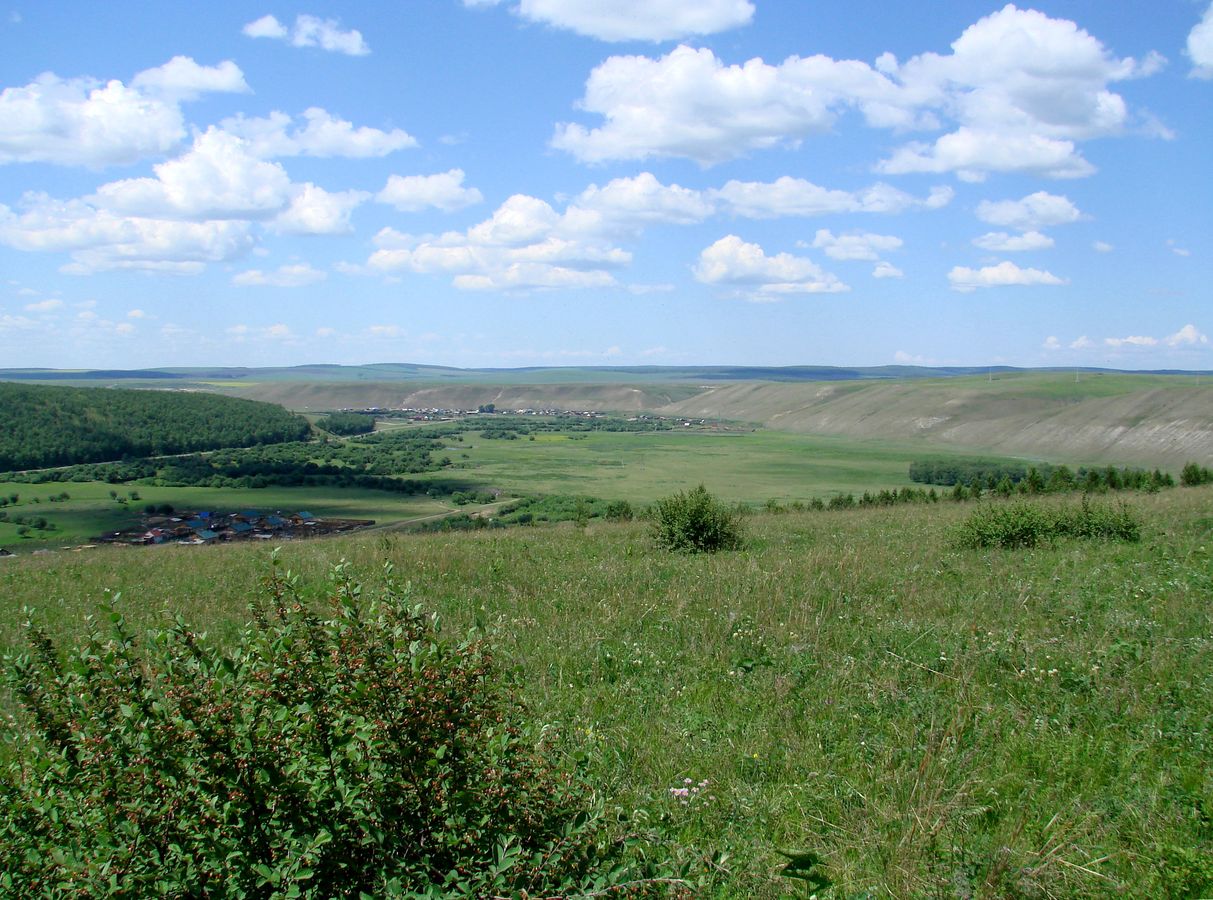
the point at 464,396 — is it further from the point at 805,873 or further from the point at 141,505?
the point at 805,873

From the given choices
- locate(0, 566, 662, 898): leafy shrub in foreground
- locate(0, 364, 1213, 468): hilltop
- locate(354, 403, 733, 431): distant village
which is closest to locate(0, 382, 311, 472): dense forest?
locate(354, 403, 733, 431): distant village

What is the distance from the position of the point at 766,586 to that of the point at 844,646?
210 centimetres

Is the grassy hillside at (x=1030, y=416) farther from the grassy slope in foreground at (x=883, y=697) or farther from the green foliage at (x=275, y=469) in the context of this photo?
the grassy slope in foreground at (x=883, y=697)

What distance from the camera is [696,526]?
14.4 metres

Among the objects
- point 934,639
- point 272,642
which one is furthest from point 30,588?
point 934,639

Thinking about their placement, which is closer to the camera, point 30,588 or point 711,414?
point 30,588

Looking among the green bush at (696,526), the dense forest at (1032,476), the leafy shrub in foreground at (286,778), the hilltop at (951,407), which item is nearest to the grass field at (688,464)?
the dense forest at (1032,476)

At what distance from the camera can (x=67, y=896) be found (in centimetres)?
238

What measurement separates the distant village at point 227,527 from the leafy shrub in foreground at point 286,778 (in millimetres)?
26885

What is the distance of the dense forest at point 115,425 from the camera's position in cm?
6169

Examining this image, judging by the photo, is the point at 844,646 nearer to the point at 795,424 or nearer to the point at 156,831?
the point at 156,831

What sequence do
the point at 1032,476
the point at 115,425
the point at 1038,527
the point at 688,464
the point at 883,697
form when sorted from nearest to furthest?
the point at 883,697 → the point at 1038,527 → the point at 1032,476 → the point at 115,425 → the point at 688,464

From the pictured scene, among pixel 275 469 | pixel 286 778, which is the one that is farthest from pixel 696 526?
pixel 275 469

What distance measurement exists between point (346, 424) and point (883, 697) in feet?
365
